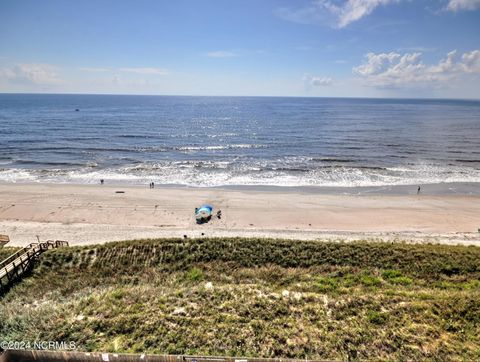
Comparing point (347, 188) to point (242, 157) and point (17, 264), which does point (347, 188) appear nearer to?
point (242, 157)

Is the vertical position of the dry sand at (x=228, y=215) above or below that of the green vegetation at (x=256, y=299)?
below

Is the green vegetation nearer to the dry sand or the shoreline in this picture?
the dry sand

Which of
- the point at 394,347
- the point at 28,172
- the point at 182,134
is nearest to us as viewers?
the point at 394,347

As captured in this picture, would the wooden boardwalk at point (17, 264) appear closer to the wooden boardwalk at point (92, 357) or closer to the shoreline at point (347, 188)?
the wooden boardwalk at point (92, 357)

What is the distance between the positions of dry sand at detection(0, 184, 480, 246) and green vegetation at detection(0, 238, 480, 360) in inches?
170

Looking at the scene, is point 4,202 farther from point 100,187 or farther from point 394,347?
point 394,347

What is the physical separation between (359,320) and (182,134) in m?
69.0

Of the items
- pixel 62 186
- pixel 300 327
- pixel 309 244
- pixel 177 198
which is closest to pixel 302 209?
pixel 309 244

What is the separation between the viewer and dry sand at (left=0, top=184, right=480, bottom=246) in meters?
23.9

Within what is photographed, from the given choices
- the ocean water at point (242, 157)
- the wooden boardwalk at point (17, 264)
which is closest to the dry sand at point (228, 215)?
the wooden boardwalk at point (17, 264)

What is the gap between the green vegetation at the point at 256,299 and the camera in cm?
1116

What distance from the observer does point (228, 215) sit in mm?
28797

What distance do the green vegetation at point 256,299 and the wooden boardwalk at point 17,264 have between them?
33.5 inches

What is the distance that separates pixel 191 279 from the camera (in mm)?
16312
